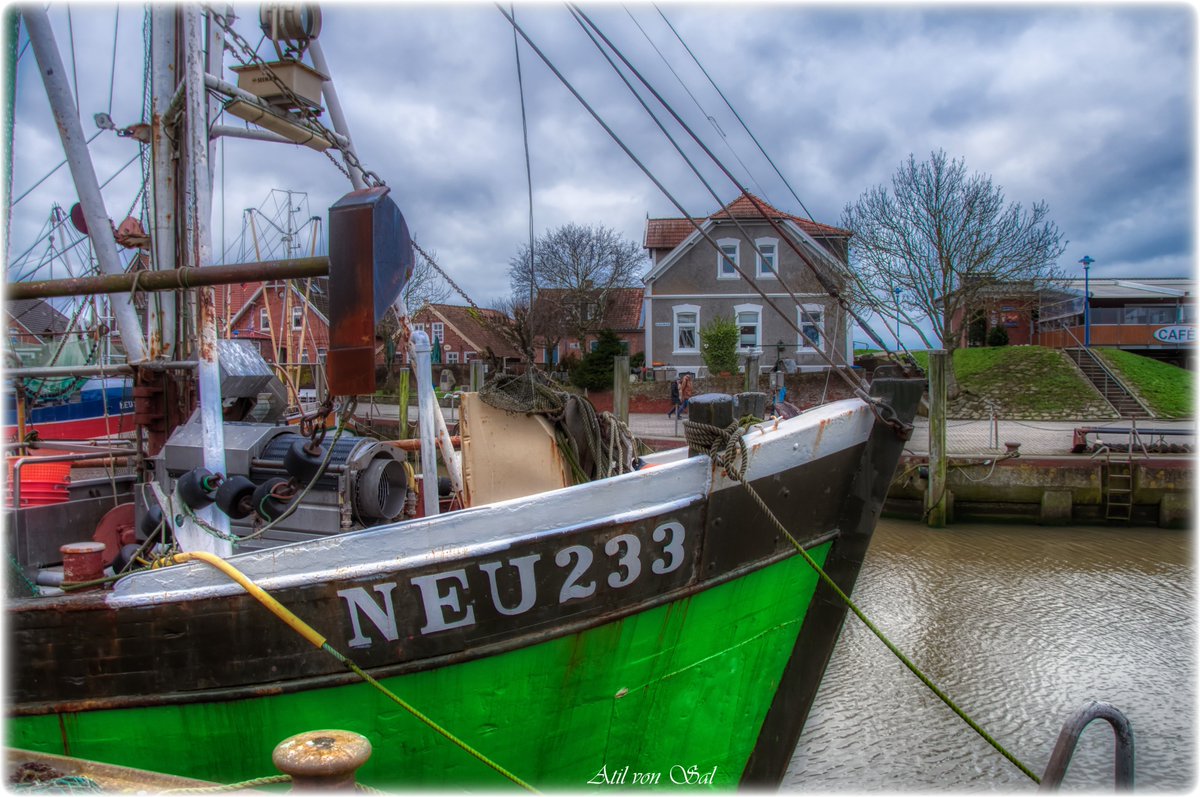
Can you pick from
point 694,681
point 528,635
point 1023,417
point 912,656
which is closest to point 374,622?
point 528,635

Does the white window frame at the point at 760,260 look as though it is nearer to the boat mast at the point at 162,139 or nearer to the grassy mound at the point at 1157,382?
the grassy mound at the point at 1157,382

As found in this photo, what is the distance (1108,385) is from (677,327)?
14506 millimetres

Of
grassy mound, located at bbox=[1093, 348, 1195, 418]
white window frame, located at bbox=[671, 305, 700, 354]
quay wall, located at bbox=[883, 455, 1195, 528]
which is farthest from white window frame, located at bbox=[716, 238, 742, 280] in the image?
quay wall, located at bbox=[883, 455, 1195, 528]

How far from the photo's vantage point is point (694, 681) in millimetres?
4055

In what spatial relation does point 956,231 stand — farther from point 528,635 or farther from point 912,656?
point 528,635

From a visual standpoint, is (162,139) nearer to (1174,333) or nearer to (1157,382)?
(1157,382)

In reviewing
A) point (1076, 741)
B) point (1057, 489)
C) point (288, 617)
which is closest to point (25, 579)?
point (288, 617)

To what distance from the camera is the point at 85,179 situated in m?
5.59

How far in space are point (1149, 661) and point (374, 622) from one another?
8745 mm

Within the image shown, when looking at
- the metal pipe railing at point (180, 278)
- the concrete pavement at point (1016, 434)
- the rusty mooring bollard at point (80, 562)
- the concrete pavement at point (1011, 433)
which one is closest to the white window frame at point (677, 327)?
the concrete pavement at point (1011, 433)

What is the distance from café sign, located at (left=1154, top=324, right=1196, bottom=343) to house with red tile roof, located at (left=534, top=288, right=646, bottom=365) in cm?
2205

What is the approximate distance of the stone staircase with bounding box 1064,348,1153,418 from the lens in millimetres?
23031

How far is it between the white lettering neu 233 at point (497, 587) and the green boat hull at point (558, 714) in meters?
0.22

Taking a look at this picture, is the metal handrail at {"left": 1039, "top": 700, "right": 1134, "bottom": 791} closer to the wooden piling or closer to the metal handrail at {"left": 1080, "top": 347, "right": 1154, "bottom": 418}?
the wooden piling
